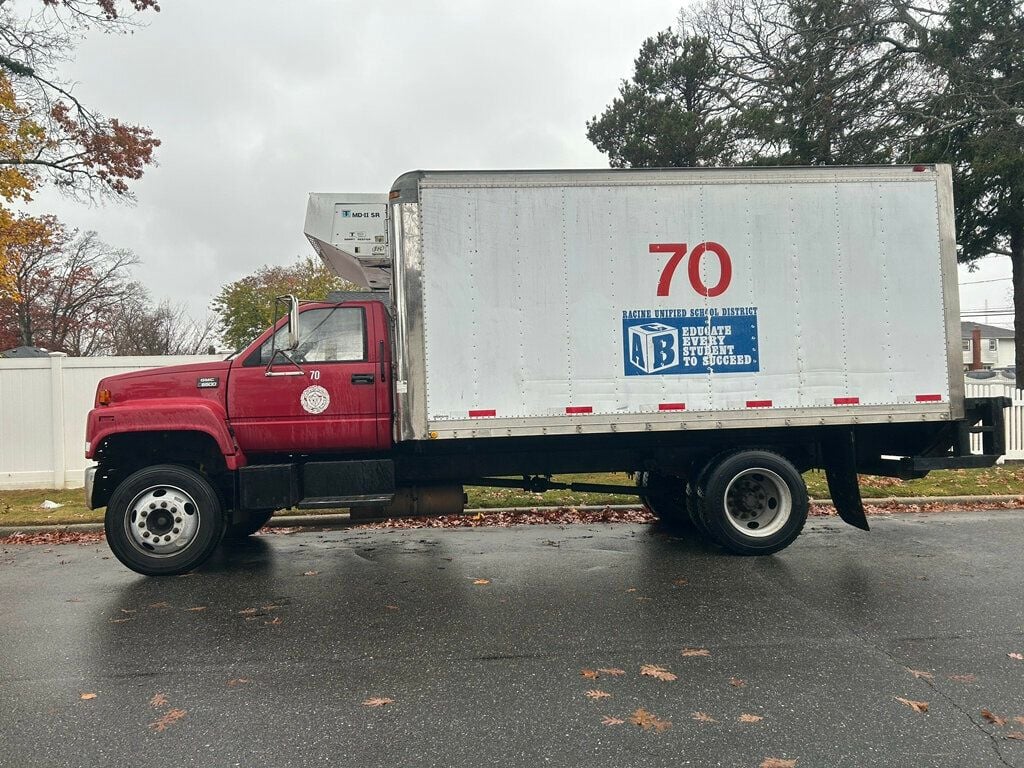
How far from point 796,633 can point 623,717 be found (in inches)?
69.0

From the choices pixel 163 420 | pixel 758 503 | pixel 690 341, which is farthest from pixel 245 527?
pixel 758 503

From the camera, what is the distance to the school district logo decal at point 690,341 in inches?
255

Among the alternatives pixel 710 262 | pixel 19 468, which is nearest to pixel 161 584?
pixel 710 262

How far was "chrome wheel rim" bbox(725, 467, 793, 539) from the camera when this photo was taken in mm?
6852

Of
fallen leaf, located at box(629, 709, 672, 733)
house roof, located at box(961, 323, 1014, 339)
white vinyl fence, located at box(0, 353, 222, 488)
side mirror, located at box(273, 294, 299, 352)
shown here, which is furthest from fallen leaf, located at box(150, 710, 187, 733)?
house roof, located at box(961, 323, 1014, 339)

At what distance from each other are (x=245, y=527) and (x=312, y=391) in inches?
87.1

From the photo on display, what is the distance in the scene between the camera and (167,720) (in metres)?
3.60

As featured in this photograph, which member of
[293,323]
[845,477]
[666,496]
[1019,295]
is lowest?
[666,496]

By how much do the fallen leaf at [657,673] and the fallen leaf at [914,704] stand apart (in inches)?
43.4

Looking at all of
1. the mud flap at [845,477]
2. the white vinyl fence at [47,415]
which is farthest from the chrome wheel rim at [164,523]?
the white vinyl fence at [47,415]

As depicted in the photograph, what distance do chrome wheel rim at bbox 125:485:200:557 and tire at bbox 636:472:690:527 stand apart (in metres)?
4.39

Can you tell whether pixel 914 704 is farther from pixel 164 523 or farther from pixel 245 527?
pixel 245 527

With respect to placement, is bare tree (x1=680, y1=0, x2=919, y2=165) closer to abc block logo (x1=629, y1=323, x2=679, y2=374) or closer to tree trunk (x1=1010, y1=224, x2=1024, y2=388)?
tree trunk (x1=1010, y1=224, x2=1024, y2=388)

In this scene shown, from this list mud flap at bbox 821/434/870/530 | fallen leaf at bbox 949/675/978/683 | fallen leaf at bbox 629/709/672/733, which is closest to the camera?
fallen leaf at bbox 629/709/672/733
